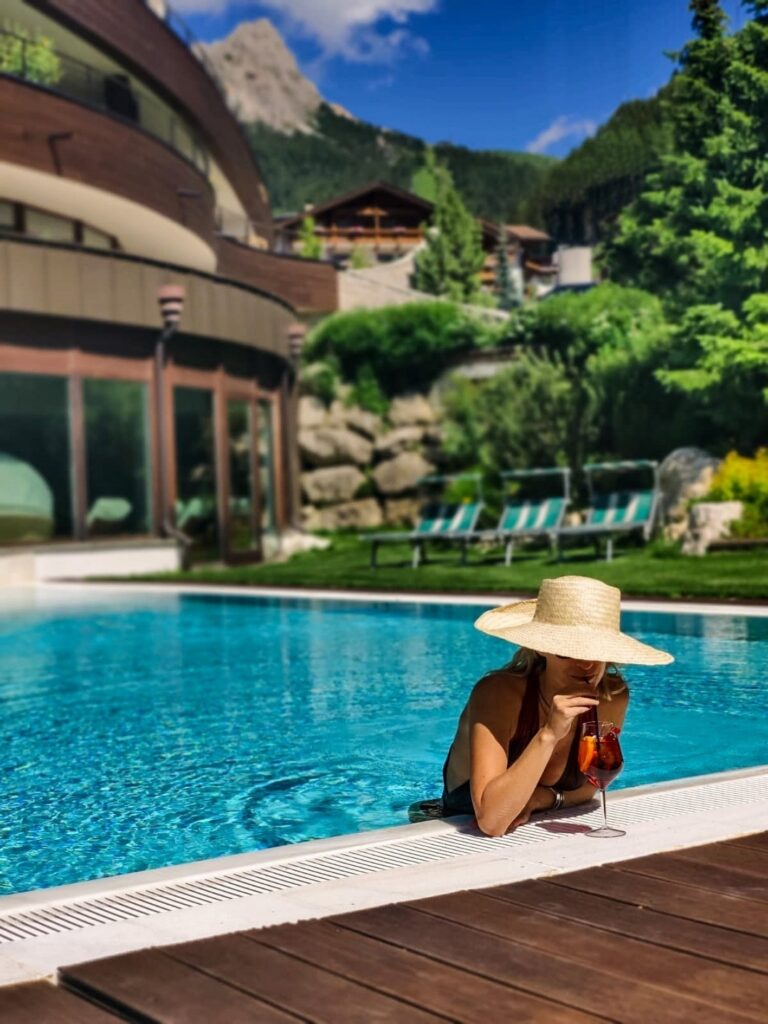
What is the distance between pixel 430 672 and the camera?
9734mm

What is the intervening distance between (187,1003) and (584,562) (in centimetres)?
1472

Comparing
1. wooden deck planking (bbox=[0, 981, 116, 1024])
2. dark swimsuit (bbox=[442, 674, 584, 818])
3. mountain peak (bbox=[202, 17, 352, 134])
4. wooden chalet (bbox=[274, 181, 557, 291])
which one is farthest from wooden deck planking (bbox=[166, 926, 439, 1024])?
mountain peak (bbox=[202, 17, 352, 134])

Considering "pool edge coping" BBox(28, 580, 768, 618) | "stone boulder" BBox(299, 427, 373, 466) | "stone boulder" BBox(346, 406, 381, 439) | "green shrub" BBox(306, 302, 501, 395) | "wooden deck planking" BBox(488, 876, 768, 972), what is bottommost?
"pool edge coping" BBox(28, 580, 768, 618)

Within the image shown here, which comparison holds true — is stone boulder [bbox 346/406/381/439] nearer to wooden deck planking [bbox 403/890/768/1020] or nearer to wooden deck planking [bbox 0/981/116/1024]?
wooden deck planking [bbox 403/890/768/1020]

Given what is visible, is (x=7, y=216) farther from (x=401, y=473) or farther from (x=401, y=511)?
(x=401, y=511)

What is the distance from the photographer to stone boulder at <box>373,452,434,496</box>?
3031 centimetres

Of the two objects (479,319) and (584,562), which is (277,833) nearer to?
(584,562)

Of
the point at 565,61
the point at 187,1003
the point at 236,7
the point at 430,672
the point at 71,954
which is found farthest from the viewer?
the point at 236,7

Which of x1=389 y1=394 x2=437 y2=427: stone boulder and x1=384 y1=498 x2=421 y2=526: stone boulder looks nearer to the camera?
x1=384 y1=498 x2=421 y2=526: stone boulder

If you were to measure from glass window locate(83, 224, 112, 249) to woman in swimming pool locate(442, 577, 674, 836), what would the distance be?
841 inches

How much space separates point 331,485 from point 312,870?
2652cm

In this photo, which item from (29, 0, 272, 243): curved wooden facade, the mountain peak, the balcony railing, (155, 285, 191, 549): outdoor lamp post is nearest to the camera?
(155, 285, 191, 549): outdoor lamp post

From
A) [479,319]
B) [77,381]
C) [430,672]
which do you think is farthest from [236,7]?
[430,672]

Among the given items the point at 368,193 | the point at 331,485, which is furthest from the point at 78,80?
the point at 368,193
